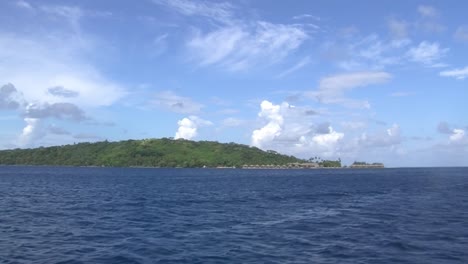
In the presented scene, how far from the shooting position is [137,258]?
3441 centimetres

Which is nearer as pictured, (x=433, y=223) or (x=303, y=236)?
(x=303, y=236)

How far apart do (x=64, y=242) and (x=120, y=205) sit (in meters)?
35.8

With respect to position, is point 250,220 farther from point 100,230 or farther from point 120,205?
point 120,205

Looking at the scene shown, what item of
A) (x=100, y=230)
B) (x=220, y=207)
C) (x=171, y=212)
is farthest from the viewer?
(x=220, y=207)

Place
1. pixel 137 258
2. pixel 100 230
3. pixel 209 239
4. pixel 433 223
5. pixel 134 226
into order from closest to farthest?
pixel 137 258, pixel 209 239, pixel 100 230, pixel 134 226, pixel 433 223

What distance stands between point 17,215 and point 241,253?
3611 cm

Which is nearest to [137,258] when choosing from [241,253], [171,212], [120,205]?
[241,253]

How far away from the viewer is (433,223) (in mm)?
55312

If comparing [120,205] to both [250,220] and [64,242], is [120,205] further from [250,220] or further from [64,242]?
[64,242]

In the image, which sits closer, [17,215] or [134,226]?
[134,226]

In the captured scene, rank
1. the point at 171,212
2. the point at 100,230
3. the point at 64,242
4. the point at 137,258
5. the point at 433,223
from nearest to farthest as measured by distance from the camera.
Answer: the point at 137,258
the point at 64,242
the point at 100,230
the point at 433,223
the point at 171,212

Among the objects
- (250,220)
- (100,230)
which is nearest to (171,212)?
(250,220)

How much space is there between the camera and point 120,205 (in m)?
75.6

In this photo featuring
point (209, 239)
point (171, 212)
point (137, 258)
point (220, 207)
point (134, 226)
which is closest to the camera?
point (137, 258)
